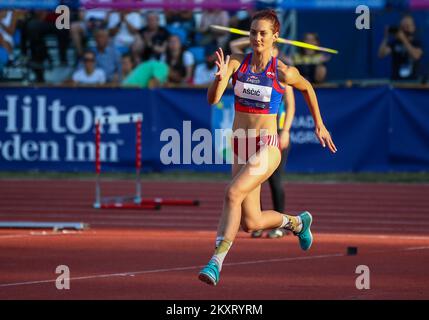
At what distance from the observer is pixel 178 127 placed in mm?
19453

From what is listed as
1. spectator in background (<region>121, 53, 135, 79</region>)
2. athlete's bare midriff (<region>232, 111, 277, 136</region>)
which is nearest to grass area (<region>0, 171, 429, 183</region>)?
spectator in background (<region>121, 53, 135, 79</region>)

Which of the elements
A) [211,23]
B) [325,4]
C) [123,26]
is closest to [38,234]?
[325,4]

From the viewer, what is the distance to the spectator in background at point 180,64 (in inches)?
809

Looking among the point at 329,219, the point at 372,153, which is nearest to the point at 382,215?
the point at 329,219

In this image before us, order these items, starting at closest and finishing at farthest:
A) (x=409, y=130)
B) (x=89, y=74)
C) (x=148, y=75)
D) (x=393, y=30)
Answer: (x=409, y=130) → (x=148, y=75) → (x=89, y=74) → (x=393, y=30)

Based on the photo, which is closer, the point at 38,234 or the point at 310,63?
the point at 38,234

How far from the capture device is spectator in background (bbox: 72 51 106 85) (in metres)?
20.4

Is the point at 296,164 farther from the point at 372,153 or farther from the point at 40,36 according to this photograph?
the point at 40,36

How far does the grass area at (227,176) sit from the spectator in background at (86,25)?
268 centimetres

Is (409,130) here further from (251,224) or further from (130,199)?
(251,224)

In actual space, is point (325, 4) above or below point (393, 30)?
above

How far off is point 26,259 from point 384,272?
3.25 meters

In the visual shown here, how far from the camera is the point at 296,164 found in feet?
64.2

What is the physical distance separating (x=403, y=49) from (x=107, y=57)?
5123mm
